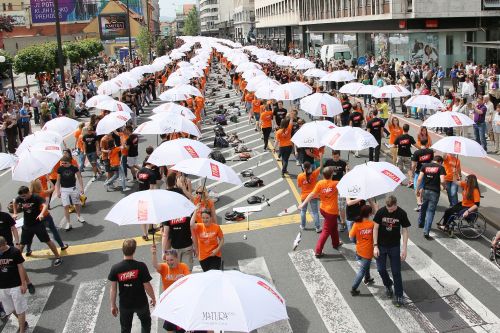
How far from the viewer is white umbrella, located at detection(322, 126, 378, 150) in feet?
39.0

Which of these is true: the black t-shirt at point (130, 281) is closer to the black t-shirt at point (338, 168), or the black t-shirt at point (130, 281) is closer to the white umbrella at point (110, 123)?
the black t-shirt at point (338, 168)

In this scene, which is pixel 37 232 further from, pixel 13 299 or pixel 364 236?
pixel 364 236

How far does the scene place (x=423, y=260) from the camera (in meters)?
10.2

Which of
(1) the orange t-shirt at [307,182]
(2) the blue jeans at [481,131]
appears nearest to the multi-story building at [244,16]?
(2) the blue jeans at [481,131]

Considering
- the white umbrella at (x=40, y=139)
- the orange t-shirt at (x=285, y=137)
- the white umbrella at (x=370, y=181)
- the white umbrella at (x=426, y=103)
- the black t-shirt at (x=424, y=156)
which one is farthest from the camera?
the white umbrella at (x=426, y=103)

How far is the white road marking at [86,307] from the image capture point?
329 inches

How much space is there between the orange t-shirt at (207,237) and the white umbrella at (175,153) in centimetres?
280

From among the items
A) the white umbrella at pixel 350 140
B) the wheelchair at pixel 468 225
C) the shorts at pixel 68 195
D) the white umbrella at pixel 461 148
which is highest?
the white umbrella at pixel 350 140

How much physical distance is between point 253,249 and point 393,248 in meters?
3.42

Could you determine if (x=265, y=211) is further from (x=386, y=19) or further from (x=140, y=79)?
(x=386, y=19)

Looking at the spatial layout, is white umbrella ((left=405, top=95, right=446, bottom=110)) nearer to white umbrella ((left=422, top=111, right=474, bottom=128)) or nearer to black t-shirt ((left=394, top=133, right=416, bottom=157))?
black t-shirt ((left=394, top=133, right=416, bottom=157))

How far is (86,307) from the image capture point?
898 centimetres

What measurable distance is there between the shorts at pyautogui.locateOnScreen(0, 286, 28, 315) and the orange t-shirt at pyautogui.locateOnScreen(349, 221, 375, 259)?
5.16 m

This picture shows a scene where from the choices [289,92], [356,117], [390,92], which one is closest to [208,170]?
[356,117]
